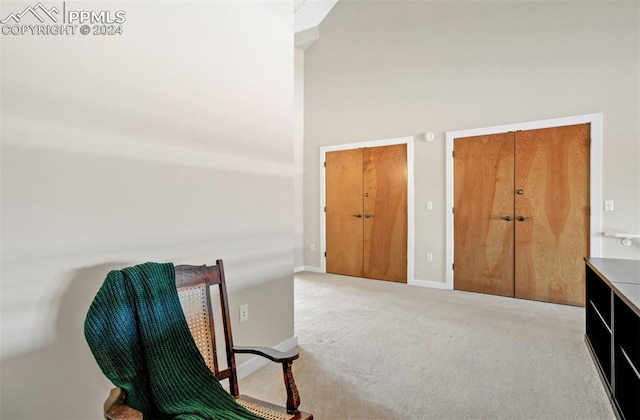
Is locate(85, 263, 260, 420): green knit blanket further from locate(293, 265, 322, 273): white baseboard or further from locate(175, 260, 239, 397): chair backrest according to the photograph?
locate(293, 265, 322, 273): white baseboard

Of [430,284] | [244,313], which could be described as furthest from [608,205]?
[244,313]

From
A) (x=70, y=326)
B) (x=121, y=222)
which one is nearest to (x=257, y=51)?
(x=121, y=222)

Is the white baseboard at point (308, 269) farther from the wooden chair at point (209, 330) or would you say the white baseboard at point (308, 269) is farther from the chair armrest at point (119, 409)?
the chair armrest at point (119, 409)

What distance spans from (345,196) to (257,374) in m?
3.74

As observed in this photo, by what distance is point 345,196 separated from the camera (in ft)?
19.1

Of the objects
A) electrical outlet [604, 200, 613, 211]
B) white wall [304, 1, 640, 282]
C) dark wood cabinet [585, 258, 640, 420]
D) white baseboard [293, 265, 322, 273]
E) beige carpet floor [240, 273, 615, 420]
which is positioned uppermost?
white wall [304, 1, 640, 282]

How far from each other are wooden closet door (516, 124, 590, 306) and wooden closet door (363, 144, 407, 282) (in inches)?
58.7

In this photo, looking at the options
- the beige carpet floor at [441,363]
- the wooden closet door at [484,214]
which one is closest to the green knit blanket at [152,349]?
the beige carpet floor at [441,363]

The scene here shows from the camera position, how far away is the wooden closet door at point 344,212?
5.66 metres

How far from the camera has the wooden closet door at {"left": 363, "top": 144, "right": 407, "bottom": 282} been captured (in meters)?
5.24

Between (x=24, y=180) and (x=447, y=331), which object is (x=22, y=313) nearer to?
(x=24, y=180)

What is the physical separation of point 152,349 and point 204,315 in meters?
0.33

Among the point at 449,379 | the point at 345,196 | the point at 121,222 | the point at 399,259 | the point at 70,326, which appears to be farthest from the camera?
the point at 345,196

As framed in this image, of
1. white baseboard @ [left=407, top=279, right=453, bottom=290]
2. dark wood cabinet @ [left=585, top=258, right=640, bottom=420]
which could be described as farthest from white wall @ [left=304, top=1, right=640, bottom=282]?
dark wood cabinet @ [left=585, top=258, right=640, bottom=420]
